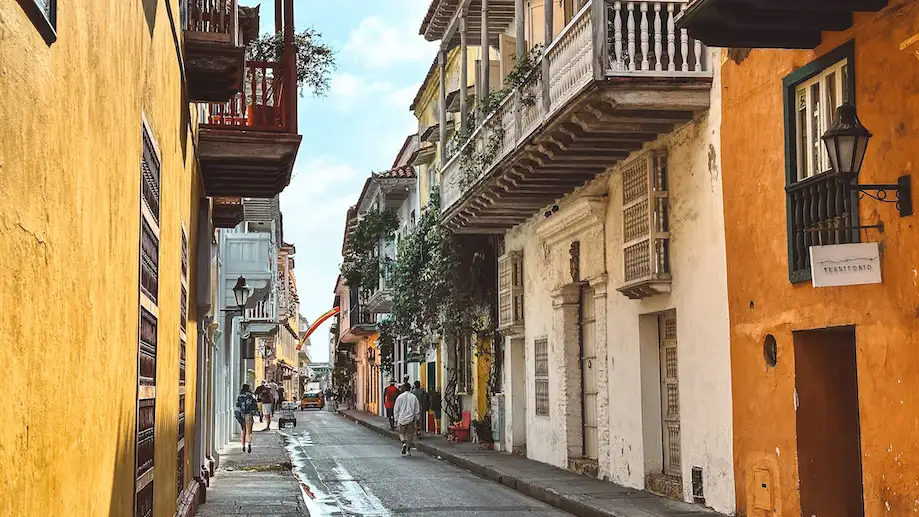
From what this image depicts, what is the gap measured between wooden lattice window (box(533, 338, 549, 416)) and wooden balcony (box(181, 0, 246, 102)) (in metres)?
10.2

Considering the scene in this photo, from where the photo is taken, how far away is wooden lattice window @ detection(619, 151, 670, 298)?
13.8m

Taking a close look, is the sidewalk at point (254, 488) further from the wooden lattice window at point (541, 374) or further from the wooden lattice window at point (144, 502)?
the wooden lattice window at point (144, 502)

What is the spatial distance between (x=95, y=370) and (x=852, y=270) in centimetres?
641

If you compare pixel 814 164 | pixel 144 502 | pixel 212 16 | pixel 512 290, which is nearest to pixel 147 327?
pixel 144 502

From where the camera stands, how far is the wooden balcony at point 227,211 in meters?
17.5

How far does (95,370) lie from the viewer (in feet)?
15.2

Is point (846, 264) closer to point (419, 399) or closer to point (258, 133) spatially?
point (258, 133)

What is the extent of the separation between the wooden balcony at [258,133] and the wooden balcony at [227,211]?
4.87 meters

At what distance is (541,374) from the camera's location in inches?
786

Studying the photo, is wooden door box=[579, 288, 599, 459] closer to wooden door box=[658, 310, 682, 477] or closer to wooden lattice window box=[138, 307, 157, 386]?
wooden door box=[658, 310, 682, 477]

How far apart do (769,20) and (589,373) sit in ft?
30.8

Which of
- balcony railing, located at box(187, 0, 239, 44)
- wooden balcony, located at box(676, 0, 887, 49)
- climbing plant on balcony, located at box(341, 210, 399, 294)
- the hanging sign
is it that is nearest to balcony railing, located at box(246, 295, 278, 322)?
climbing plant on balcony, located at box(341, 210, 399, 294)

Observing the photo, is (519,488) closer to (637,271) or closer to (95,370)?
(637,271)

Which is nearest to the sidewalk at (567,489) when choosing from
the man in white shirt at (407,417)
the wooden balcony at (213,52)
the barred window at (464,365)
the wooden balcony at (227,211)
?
the man in white shirt at (407,417)
